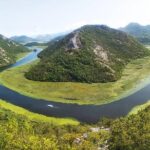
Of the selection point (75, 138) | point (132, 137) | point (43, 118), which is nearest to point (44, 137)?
point (75, 138)

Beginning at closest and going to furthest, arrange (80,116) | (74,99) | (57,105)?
1. (80,116)
2. (57,105)
3. (74,99)

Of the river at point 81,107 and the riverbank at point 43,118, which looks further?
the river at point 81,107

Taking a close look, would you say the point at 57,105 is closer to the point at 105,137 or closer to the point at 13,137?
the point at 105,137

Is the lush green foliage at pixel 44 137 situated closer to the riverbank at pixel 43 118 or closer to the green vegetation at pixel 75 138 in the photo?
the green vegetation at pixel 75 138

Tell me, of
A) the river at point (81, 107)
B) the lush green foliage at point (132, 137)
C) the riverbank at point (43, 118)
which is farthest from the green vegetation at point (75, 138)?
the river at point (81, 107)

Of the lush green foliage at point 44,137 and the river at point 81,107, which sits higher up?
the lush green foliage at point 44,137

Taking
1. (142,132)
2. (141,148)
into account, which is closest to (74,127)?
(142,132)

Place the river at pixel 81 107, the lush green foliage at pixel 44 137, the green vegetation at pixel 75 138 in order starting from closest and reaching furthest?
the lush green foliage at pixel 44 137, the green vegetation at pixel 75 138, the river at pixel 81 107

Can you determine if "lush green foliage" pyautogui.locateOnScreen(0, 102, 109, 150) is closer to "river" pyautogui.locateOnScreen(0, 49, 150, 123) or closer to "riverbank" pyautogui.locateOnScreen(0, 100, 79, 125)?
"riverbank" pyautogui.locateOnScreen(0, 100, 79, 125)

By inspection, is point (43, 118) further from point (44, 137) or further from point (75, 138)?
point (44, 137)

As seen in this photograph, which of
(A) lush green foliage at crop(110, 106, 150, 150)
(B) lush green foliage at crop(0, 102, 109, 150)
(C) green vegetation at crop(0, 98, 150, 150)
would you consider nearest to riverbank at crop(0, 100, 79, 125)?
(B) lush green foliage at crop(0, 102, 109, 150)

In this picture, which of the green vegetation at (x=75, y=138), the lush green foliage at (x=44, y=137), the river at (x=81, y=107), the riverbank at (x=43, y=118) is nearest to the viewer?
the lush green foliage at (x=44, y=137)
